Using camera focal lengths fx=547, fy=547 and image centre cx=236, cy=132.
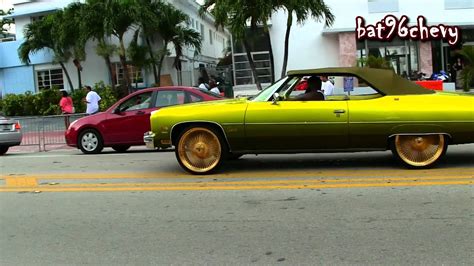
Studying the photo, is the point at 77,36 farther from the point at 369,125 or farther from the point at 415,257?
the point at 415,257

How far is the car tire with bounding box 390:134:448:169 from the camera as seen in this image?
800 cm

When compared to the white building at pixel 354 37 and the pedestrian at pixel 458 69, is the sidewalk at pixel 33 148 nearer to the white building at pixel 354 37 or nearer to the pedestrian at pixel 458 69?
the white building at pixel 354 37

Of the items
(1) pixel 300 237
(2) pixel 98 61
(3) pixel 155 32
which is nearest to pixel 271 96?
(1) pixel 300 237

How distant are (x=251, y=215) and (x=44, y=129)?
11.5 meters

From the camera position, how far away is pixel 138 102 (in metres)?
12.7

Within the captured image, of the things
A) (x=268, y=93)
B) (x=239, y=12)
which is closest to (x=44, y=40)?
(x=239, y=12)

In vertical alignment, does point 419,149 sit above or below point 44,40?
below

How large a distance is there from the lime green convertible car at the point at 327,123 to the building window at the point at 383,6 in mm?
18883

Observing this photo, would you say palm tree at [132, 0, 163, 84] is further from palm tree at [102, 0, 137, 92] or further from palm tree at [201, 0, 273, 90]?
palm tree at [201, 0, 273, 90]

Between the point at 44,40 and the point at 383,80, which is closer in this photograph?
the point at 383,80

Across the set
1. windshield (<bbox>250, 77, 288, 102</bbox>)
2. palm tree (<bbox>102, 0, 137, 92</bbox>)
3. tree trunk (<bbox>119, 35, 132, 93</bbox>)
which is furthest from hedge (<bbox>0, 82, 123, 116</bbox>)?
windshield (<bbox>250, 77, 288, 102</bbox>)

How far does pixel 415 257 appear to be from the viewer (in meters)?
4.51

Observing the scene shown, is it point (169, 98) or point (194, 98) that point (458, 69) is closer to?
point (194, 98)

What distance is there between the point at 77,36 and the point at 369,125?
19053mm
